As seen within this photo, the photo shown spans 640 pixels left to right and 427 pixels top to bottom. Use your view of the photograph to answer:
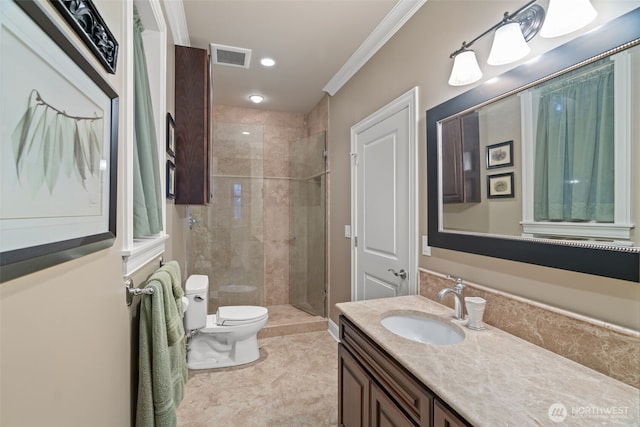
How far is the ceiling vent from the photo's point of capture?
235cm

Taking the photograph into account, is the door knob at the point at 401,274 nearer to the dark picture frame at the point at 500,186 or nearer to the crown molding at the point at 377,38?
the dark picture frame at the point at 500,186

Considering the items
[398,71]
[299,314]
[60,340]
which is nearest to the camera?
[60,340]

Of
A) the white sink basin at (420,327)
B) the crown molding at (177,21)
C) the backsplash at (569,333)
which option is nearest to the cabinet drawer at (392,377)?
the white sink basin at (420,327)

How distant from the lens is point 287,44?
7.54ft

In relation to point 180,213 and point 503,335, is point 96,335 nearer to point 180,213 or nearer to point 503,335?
point 503,335

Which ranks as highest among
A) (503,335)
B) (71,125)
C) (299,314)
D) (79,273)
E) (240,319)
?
(71,125)

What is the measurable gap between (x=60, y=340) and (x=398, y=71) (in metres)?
2.15

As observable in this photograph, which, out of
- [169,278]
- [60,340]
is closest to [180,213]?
[169,278]

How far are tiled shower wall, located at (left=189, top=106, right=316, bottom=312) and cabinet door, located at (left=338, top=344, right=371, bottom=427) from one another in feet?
7.04

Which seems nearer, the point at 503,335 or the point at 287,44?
the point at 503,335

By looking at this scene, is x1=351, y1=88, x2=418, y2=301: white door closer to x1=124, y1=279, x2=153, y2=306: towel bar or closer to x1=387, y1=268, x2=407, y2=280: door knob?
x1=387, y1=268, x2=407, y2=280: door knob

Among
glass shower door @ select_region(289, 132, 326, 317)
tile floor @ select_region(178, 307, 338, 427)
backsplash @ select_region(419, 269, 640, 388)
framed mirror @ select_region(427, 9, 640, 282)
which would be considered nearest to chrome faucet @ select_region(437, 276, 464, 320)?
backsplash @ select_region(419, 269, 640, 388)

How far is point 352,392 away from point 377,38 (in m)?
2.30

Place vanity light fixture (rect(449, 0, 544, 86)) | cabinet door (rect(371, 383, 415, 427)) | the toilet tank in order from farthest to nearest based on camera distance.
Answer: the toilet tank
vanity light fixture (rect(449, 0, 544, 86))
cabinet door (rect(371, 383, 415, 427))
